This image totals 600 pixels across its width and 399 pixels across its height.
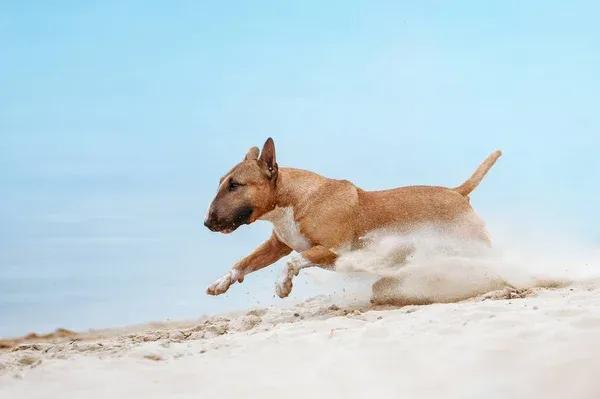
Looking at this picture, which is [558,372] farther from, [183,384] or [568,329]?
[183,384]

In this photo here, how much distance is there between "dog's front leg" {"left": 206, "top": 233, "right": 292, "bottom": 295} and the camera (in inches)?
411

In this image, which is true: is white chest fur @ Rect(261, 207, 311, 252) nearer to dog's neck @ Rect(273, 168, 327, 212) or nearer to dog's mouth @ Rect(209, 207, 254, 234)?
dog's neck @ Rect(273, 168, 327, 212)

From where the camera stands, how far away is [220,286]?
33.7ft

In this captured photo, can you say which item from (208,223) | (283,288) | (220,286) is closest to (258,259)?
(220,286)

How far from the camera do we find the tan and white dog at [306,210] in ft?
33.0

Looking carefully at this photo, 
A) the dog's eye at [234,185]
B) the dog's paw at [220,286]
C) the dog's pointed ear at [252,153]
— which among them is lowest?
the dog's paw at [220,286]

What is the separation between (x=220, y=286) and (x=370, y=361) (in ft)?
13.8

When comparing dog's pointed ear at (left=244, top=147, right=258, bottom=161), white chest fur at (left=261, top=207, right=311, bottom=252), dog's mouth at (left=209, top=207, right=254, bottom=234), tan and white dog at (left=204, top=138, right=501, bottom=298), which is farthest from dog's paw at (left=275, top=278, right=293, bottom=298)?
dog's pointed ear at (left=244, top=147, right=258, bottom=161)

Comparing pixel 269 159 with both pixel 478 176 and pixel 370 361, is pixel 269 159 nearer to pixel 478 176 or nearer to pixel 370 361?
pixel 478 176

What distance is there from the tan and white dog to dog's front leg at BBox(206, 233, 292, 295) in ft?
0.04

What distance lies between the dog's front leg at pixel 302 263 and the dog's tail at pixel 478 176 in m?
2.27

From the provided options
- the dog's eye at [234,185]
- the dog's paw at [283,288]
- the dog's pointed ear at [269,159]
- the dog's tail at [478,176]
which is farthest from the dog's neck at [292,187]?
the dog's tail at [478,176]

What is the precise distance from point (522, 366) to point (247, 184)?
16.5 feet

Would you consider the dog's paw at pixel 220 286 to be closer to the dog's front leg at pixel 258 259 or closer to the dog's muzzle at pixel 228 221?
the dog's front leg at pixel 258 259
